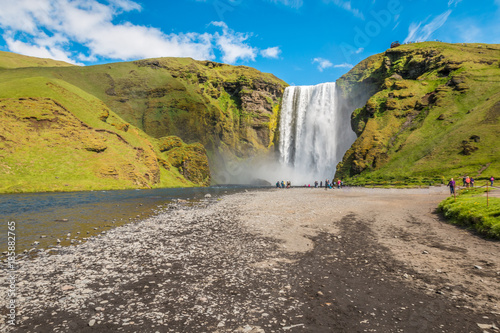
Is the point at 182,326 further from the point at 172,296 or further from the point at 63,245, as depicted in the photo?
the point at 63,245

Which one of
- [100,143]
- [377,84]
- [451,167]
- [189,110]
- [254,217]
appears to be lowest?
[254,217]

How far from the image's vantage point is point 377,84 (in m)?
99.8

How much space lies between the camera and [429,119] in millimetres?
70875

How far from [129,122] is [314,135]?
275 ft

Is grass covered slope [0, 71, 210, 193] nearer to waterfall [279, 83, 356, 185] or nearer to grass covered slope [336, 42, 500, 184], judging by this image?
grass covered slope [336, 42, 500, 184]

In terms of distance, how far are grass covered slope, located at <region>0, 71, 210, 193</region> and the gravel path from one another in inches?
1723

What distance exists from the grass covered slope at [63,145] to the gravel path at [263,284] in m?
43.8

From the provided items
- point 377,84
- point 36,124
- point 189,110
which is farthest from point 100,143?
point 377,84

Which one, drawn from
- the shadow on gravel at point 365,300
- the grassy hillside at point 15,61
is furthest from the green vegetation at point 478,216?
the grassy hillside at point 15,61

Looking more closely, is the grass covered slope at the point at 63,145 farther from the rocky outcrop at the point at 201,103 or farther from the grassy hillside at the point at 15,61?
the grassy hillside at the point at 15,61

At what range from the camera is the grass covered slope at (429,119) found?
5522cm

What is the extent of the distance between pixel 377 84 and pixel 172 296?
115m

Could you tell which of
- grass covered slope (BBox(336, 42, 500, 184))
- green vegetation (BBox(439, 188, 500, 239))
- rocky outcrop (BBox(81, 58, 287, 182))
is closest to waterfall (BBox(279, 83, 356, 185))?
grass covered slope (BBox(336, 42, 500, 184))

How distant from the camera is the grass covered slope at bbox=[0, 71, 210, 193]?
4450 centimetres
